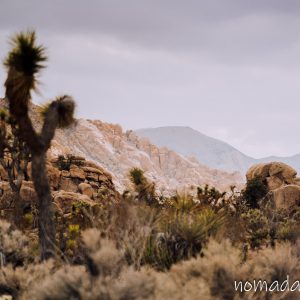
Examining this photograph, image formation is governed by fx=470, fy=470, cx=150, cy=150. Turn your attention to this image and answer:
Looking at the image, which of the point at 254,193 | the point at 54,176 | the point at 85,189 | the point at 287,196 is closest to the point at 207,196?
the point at 287,196

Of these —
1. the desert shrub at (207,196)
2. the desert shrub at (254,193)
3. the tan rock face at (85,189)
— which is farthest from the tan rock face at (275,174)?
the desert shrub at (207,196)

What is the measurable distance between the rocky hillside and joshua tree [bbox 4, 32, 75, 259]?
55414 millimetres

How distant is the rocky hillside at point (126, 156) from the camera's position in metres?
96.8

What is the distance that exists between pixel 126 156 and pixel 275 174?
222 feet

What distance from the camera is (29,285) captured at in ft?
27.8

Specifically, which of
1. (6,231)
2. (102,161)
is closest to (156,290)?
(6,231)

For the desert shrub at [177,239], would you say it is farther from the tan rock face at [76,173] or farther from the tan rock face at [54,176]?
the tan rock face at [76,173]

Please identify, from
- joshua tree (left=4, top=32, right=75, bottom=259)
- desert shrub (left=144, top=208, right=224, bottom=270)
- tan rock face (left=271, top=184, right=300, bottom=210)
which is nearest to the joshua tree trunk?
joshua tree (left=4, top=32, right=75, bottom=259)

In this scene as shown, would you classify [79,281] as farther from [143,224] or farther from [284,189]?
[284,189]

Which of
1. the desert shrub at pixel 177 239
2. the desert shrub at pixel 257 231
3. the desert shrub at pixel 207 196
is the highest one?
the desert shrub at pixel 207 196

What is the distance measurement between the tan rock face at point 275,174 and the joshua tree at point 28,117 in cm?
3686

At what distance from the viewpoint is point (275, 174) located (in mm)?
45781

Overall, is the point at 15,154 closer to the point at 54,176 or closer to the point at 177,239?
the point at 177,239

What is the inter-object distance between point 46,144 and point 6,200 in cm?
1958
